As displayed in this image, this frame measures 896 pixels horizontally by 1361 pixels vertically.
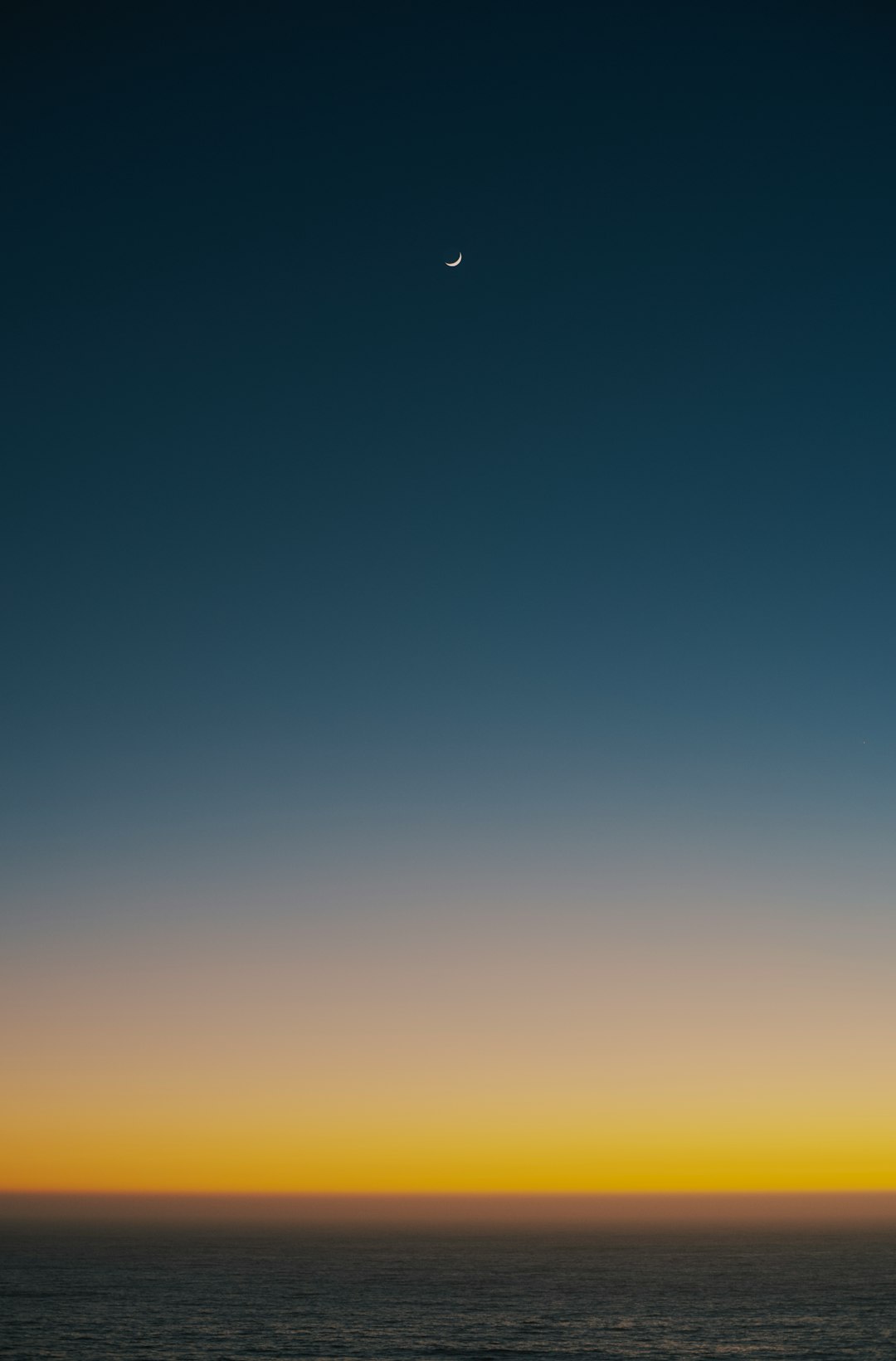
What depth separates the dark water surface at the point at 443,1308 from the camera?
69.6 metres

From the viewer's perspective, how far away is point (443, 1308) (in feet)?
297

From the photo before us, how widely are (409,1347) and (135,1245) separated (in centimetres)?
15117

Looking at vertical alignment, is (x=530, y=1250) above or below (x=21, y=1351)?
below

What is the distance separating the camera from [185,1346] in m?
68.9

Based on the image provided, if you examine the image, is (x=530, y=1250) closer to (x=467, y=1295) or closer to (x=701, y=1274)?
(x=701, y=1274)

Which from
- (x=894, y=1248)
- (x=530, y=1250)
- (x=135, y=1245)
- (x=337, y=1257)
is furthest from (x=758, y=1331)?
(x=135, y=1245)

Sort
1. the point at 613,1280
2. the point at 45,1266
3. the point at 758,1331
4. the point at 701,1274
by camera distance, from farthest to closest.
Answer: the point at 45,1266
the point at 701,1274
the point at 613,1280
the point at 758,1331

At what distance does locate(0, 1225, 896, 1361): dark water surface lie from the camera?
69.6 meters

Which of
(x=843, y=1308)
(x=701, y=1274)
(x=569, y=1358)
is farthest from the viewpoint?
(x=701, y=1274)

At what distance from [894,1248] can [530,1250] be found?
2753 inches

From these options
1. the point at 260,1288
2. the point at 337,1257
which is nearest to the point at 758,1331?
the point at 260,1288

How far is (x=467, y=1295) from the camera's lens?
10081 centimetres

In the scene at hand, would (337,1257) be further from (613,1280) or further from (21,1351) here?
(21,1351)

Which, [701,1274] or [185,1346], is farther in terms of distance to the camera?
[701,1274]
